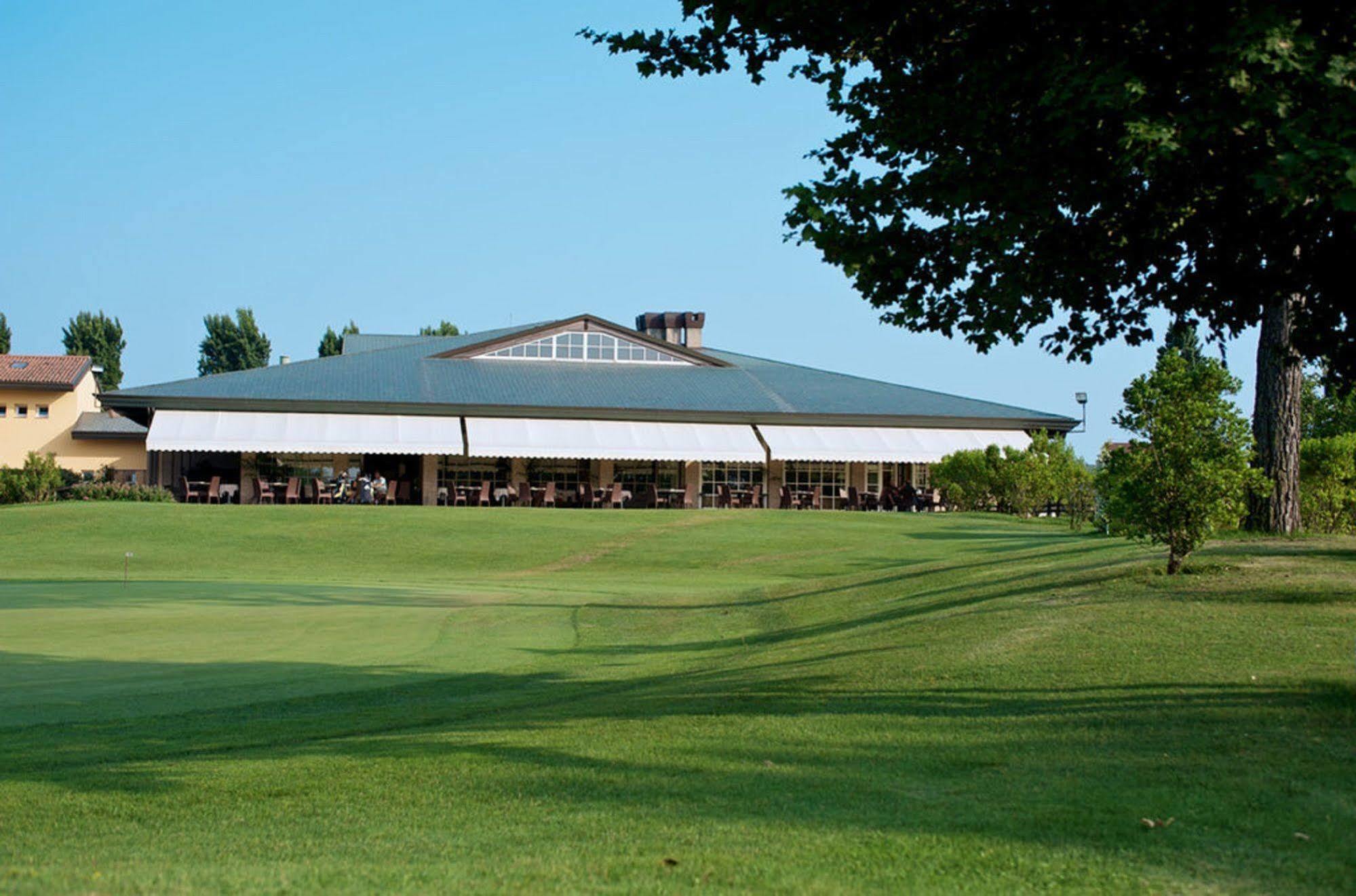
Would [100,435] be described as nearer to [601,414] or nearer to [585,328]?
[585,328]

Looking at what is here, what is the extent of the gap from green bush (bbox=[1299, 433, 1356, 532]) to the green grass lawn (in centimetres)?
448

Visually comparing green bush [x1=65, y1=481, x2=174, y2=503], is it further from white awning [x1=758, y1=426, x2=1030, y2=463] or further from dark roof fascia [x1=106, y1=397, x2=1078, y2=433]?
white awning [x1=758, y1=426, x2=1030, y2=463]

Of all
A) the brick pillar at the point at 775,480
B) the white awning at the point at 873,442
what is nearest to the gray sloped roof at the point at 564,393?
the white awning at the point at 873,442

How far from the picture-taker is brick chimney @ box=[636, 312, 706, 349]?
56.1 metres

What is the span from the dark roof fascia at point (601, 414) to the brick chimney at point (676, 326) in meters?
15.2

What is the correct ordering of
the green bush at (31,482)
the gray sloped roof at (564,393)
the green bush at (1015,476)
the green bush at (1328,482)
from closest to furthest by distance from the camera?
the green bush at (1328,482)
the green bush at (31,482)
the green bush at (1015,476)
the gray sloped roof at (564,393)

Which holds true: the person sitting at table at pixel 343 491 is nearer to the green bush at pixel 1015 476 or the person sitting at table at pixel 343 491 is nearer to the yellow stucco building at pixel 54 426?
the yellow stucco building at pixel 54 426

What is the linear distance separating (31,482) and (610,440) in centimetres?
1587

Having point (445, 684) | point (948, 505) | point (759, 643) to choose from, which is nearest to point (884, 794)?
point (445, 684)

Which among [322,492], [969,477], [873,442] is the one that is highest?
[873,442]

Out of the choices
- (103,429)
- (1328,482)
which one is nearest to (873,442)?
(1328,482)

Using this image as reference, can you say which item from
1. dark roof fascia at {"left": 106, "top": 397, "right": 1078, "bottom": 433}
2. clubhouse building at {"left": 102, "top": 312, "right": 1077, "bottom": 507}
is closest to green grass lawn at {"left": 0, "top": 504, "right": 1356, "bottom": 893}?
clubhouse building at {"left": 102, "top": 312, "right": 1077, "bottom": 507}

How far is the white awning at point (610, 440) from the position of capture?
3753cm

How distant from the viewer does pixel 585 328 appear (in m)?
47.0
